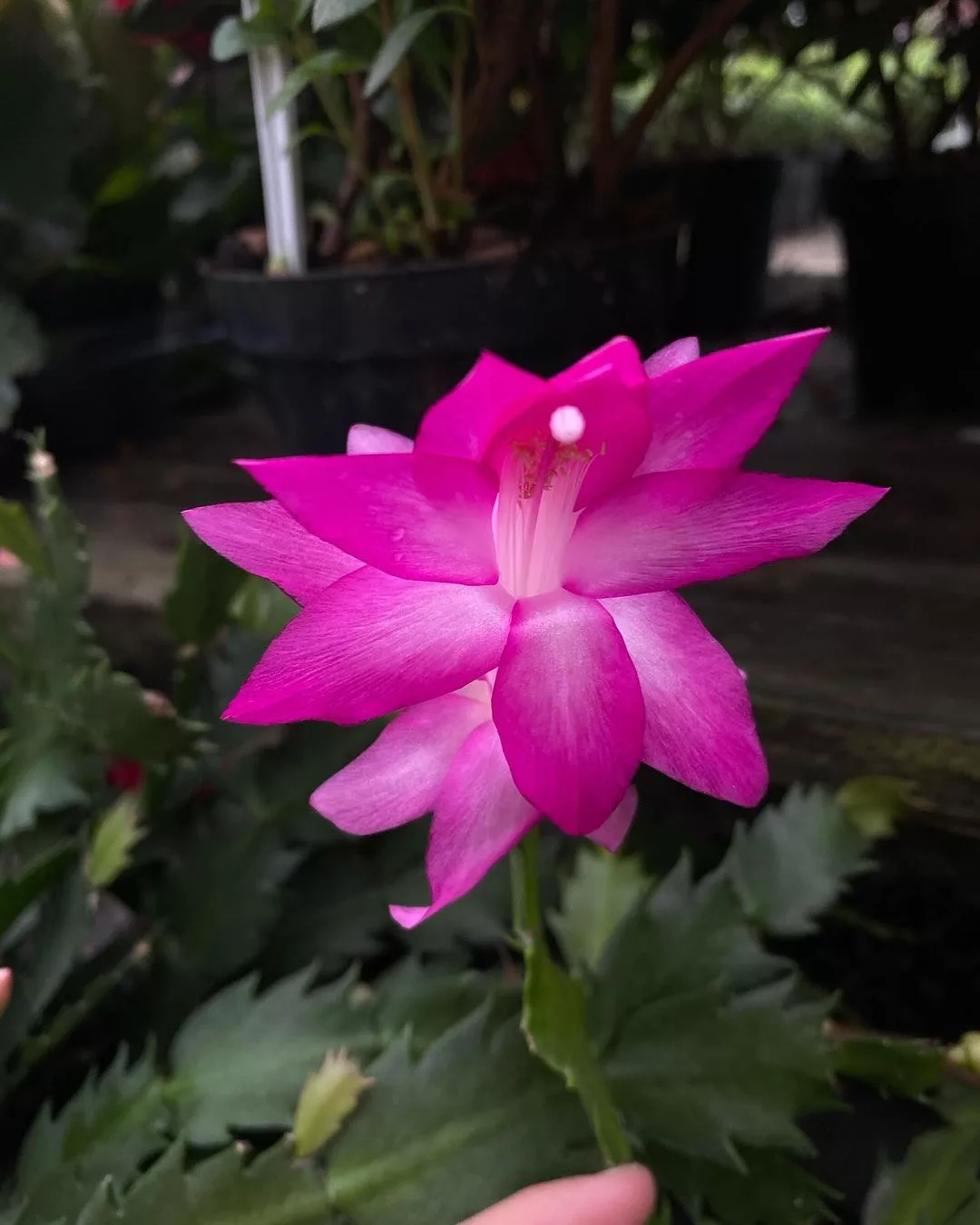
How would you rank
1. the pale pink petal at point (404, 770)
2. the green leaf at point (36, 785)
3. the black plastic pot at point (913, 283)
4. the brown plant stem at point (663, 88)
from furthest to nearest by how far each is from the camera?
1. the black plastic pot at point (913, 283)
2. the brown plant stem at point (663, 88)
3. the green leaf at point (36, 785)
4. the pale pink petal at point (404, 770)

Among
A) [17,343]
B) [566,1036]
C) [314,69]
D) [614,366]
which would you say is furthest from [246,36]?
[566,1036]

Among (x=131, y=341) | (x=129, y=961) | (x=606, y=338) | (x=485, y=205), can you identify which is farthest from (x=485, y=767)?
(x=131, y=341)

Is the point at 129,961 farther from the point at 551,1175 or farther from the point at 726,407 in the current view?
the point at 726,407

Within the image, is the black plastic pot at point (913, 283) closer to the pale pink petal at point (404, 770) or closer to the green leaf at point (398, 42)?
the green leaf at point (398, 42)

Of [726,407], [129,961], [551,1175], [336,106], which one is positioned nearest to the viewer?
[726,407]

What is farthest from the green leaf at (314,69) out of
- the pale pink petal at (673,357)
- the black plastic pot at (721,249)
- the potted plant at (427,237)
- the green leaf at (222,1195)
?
the black plastic pot at (721,249)

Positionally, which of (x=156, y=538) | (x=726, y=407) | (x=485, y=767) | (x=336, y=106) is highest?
(x=336, y=106)

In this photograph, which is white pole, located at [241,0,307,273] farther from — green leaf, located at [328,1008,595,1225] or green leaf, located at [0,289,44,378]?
green leaf, located at [328,1008,595,1225]
